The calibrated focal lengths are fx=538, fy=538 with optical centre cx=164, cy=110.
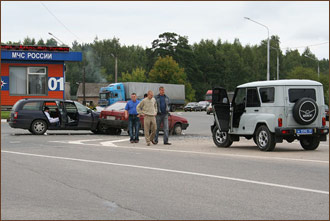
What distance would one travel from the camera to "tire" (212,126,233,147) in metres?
16.8

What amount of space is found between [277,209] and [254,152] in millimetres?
8126

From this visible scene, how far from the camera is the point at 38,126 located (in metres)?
22.1

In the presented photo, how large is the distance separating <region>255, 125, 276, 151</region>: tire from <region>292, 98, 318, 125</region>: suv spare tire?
0.86 m

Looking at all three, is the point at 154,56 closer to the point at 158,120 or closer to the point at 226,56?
the point at 226,56

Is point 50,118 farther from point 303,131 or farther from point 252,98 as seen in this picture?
point 303,131

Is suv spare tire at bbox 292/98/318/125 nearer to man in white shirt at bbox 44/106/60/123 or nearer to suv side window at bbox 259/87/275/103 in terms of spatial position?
suv side window at bbox 259/87/275/103

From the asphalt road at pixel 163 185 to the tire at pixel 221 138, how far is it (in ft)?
6.14

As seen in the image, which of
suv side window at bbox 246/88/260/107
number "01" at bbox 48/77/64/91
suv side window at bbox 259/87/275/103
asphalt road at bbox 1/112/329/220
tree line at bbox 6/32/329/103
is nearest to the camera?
asphalt road at bbox 1/112/329/220

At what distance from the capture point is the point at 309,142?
16.2 m

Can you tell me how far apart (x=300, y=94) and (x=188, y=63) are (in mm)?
102649

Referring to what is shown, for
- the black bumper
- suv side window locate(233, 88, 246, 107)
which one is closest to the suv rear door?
suv side window locate(233, 88, 246, 107)

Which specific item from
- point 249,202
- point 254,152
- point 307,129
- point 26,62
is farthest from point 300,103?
point 26,62

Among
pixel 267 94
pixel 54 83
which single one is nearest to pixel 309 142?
pixel 267 94

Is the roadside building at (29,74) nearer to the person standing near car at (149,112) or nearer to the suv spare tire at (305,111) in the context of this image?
the person standing near car at (149,112)
